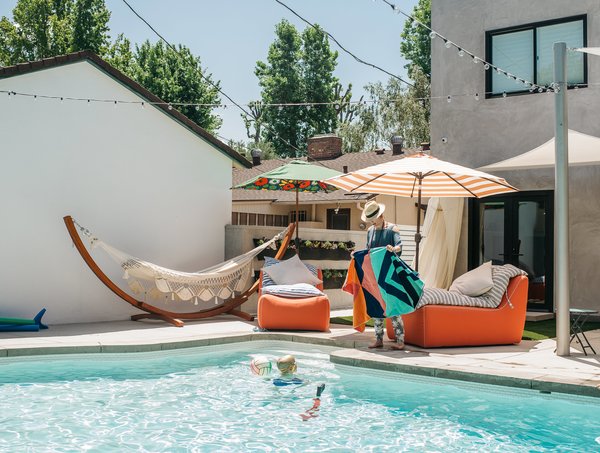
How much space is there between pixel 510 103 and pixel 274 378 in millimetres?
7107

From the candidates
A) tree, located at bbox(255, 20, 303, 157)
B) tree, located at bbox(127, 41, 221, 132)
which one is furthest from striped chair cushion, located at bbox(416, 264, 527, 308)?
tree, located at bbox(255, 20, 303, 157)

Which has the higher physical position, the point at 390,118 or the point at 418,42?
the point at 418,42

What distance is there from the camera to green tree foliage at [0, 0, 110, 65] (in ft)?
104

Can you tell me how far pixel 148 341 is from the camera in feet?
26.2

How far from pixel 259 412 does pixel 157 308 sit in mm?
4757

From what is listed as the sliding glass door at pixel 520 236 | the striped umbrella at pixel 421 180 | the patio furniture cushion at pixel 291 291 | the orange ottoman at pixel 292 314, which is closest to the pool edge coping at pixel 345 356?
the orange ottoman at pixel 292 314

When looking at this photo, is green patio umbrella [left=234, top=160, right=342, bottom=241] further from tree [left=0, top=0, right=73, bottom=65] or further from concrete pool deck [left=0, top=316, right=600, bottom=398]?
tree [left=0, top=0, right=73, bottom=65]

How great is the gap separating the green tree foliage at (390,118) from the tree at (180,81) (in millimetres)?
8047

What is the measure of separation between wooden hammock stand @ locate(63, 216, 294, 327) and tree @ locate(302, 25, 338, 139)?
2813cm

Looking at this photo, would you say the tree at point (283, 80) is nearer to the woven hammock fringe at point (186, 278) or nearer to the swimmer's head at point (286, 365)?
the woven hammock fringe at point (186, 278)

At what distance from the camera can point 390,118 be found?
114 ft

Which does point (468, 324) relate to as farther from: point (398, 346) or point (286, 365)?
point (286, 365)

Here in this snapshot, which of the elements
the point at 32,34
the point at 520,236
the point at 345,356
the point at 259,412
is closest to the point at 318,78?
the point at 32,34

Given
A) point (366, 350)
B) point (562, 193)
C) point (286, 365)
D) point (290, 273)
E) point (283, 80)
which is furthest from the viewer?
point (283, 80)
